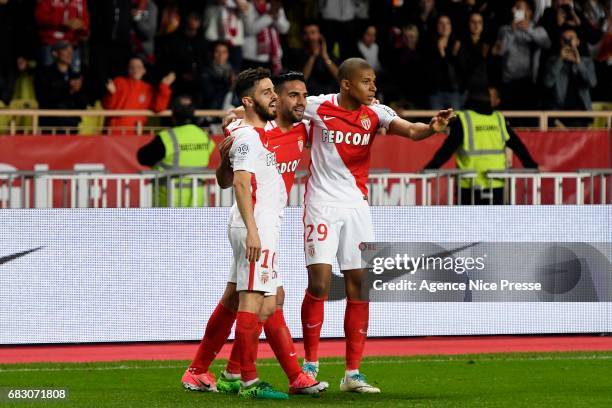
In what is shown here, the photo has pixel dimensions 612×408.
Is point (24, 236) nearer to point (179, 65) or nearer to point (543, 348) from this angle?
point (543, 348)

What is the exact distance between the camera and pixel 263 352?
47.1 ft

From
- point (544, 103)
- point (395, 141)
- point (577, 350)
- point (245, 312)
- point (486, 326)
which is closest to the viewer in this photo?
point (245, 312)

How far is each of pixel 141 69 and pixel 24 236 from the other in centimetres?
600

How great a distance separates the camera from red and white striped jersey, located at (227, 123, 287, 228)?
10.0m

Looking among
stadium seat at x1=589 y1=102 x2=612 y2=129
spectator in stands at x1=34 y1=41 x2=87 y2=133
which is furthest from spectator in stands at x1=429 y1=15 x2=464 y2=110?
spectator in stands at x1=34 y1=41 x2=87 y2=133

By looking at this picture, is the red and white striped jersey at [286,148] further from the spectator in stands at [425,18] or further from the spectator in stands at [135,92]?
the spectator in stands at [425,18]

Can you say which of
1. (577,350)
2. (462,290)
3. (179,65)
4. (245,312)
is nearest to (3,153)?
(179,65)

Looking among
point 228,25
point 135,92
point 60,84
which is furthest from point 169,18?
point 60,84

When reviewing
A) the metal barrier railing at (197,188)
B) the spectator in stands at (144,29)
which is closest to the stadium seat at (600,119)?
the metal barrier railing at (197,188)

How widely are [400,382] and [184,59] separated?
9756 mm

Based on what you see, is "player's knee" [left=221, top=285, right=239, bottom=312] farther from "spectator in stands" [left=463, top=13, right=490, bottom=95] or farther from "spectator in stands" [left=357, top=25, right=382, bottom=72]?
"spectator in stands" [left=357, top=25, right=382, bottom=72]

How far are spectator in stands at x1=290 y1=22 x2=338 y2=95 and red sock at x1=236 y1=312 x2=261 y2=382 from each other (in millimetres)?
10518

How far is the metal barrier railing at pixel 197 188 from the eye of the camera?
15.6 metres

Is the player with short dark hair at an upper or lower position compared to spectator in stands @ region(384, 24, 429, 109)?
lower
